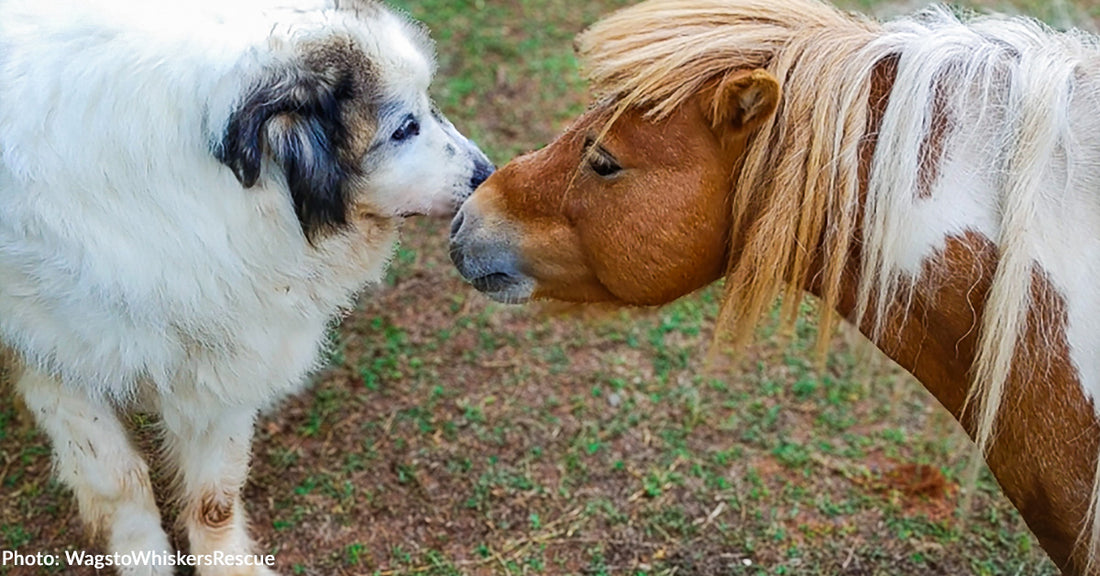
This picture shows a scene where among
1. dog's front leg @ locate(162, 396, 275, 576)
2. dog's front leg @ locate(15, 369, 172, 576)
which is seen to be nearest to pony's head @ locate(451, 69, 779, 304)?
dog's front leg @ locate(162, 396, 275, 576)

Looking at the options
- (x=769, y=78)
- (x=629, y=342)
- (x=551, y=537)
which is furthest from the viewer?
(x=629, y=342)

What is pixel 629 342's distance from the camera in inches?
169

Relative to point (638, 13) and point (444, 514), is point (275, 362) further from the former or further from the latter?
point (638, 13)

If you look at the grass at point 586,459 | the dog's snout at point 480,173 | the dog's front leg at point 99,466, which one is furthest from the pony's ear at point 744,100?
the dog's front leg at point 99,466

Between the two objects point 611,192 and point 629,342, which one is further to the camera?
point 629,342

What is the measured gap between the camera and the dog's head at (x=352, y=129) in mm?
2324

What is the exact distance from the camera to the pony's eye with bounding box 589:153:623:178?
233 cm

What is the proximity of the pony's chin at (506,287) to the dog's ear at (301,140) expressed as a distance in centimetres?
39

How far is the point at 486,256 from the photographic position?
258 centimetres

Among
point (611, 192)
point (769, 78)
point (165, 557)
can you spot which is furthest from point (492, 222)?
point (165, 557)

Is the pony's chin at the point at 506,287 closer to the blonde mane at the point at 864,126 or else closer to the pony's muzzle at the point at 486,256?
the pony's muzzle at the point at 486,256

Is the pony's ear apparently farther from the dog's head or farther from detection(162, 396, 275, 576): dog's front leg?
detection(162, 396, 275, 576): dog's front leg

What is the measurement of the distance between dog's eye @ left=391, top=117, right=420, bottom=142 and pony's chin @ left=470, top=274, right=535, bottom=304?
15.6 inches

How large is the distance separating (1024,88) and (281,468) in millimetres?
2647
